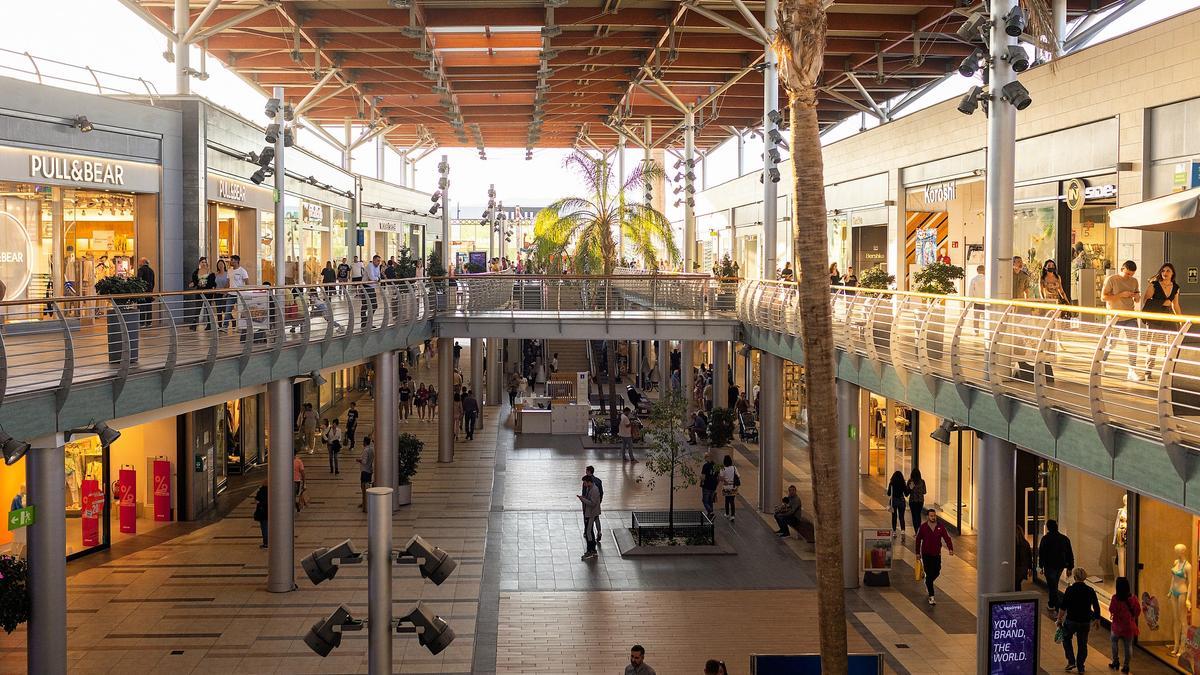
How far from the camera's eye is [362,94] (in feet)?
163

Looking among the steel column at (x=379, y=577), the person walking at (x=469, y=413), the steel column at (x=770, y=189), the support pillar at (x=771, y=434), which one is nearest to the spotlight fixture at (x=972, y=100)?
the steel column at (x=379, y=577)

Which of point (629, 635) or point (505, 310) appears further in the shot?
point (505, 310)

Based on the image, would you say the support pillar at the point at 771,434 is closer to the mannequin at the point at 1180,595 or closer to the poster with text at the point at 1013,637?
the mannequin at the point at 1180,595

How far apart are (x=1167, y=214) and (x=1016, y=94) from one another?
526 cm

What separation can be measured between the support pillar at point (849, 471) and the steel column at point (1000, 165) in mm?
6006

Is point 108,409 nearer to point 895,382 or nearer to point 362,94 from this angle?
point 895,382

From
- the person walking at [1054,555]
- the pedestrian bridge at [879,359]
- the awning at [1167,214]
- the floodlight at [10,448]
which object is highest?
the awning at [1167,214]

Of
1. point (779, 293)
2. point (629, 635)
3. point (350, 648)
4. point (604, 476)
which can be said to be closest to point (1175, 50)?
point (779, 293)

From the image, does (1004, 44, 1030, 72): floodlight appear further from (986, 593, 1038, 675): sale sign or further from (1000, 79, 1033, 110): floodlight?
(986, 593, 1038, 675): sale sign

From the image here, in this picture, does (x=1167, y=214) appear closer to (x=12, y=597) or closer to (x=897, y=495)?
(x=12, y=597)

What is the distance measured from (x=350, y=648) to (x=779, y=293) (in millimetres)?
12682

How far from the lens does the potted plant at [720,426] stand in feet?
108

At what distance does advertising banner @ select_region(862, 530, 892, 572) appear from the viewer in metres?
20.0

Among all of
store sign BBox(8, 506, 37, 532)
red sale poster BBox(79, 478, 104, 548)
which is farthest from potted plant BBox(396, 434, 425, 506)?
store sign BBox(8, 506, 37, 532)
